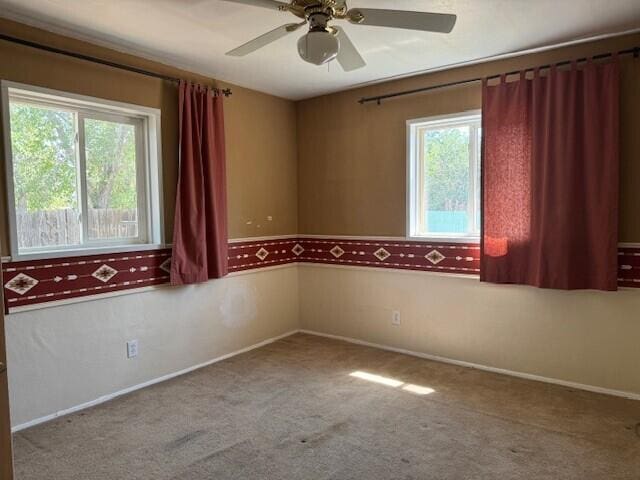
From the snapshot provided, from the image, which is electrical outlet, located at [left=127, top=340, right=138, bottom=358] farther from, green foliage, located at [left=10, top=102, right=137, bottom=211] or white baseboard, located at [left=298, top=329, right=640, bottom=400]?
white baseboard, located at [left=298, top=329, right=640, bottom=400]

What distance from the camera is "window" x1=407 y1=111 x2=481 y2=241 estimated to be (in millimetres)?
3684

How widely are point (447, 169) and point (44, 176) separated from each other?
3032 mm

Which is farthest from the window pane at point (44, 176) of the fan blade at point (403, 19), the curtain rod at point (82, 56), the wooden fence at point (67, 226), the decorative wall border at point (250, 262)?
the fan blade at point (403, 19)

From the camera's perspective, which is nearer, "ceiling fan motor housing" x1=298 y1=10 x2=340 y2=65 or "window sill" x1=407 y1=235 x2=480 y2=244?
"ceiling fan motor housing" x1=298 y1=10 x2=340 y2=65

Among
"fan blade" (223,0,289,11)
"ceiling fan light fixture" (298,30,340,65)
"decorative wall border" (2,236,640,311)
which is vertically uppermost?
"fan blade" (223,0,289,11)

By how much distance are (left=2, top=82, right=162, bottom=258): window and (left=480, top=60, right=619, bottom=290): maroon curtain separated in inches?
102

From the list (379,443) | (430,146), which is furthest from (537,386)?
(430,146)

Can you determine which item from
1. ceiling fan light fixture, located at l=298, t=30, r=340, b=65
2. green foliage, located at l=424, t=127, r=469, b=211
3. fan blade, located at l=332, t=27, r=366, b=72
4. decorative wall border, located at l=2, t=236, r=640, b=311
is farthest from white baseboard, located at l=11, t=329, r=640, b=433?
ceiling fan light fixture, located at l=298, t=30, r=340, b=65

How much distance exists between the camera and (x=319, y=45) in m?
2.05

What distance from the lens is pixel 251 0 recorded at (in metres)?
1.93

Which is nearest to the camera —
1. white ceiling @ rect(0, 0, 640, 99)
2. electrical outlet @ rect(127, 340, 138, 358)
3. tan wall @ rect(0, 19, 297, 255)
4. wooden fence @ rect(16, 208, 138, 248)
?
white ceiling @ rect(0, 0, 640, 99)

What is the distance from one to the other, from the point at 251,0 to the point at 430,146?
2377mm

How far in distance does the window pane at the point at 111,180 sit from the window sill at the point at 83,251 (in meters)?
0.16

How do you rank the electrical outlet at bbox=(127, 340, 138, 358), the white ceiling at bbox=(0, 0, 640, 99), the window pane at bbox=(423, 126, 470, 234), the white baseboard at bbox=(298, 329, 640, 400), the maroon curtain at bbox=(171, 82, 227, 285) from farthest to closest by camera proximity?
the window pane at bbox=(423, 126, 470, 234), the maroon curtain at bbox=(171, 82, 227, 285), the electrical outlet at bbox=(127, 340, 138, 358), the white baseboard at bbox=(298, 329, 640, 400), the white ceiling at bbox=(0, 0, 640, 99)
